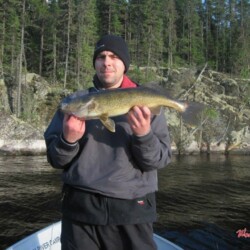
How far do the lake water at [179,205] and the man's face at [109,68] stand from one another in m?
8.50

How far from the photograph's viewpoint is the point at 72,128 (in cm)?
330

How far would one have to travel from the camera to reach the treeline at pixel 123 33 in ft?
181

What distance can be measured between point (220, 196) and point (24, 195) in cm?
905

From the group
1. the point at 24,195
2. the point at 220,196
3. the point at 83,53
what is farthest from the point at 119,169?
the point at 83,53

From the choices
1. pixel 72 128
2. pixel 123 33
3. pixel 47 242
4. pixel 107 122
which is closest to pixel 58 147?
pixel 72 128

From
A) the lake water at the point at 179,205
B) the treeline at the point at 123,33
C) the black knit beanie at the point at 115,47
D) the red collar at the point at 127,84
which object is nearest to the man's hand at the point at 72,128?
the red collar at the point at 127,84

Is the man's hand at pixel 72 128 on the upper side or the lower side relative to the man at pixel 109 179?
upper

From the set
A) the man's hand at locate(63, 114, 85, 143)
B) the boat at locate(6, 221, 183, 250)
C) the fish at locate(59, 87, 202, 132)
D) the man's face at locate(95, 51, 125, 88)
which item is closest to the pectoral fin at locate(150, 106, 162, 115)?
the fish at locate(59, 87, 202, 132)

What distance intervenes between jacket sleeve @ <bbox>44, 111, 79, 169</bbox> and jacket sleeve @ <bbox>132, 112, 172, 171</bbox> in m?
0.54

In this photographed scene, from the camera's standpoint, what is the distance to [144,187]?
3.52 m

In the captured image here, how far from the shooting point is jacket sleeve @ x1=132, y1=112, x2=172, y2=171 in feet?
10.9

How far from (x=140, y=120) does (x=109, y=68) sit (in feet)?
2.25

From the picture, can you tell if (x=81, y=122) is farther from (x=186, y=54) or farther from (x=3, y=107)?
(x=186, y=54)

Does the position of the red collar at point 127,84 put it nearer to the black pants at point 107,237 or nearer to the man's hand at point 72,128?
the man's hand at point 72,128
